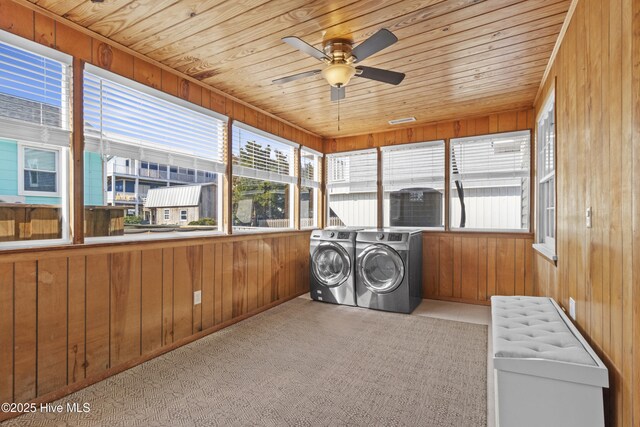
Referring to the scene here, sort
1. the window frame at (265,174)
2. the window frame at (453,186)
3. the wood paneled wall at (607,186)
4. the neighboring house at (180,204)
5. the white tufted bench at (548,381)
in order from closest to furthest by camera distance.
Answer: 1. the wood paneled wall at (607,186)
2. the white tufted bench at (548,381)
3. the neighboring house at (180,204)
4. the window frame at (265,174)
5. the window frame at (453,186)

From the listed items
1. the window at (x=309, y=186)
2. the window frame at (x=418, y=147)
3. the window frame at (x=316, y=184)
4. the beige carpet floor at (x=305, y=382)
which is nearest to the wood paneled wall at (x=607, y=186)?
the beige carpet floor at (x=305, y=382)

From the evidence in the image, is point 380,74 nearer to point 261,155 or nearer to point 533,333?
point 533,333

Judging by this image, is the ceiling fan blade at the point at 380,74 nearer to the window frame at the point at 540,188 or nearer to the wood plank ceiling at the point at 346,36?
the wood plank ceiling at the point at 346,36

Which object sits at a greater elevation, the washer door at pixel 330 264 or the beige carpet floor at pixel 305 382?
the washer door at pixel 330 264

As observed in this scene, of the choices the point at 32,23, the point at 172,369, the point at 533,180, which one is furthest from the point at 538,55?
the point at 172,369

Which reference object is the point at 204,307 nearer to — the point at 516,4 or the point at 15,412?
the point at 15,412

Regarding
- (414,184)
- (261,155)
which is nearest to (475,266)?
A: (414,184)

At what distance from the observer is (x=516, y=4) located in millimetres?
1946

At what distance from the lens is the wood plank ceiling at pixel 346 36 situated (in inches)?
77.9

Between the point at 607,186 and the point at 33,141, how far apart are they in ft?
10.3

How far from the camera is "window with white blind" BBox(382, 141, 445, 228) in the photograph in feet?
14.8

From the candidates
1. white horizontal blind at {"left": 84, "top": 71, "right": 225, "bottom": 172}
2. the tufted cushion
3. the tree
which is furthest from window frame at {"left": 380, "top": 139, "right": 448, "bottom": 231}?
white horizontal blind at {"left": 84, "top": 71, "right": 225, "bottom": 172}

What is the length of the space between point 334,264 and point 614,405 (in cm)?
303

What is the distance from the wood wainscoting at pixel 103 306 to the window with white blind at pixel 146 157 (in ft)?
0.89
